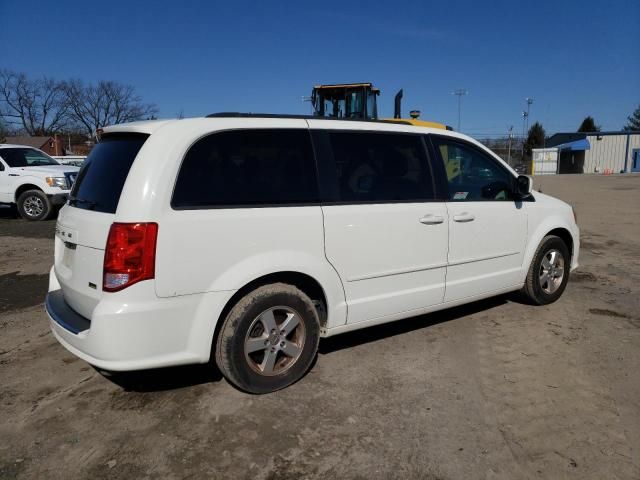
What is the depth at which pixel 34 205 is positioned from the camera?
1221 cm

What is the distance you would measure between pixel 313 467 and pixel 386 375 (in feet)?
3.87

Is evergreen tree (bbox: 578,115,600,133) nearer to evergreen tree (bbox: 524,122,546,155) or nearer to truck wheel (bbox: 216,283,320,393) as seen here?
evergreen tree (bbox: 524,122,546,155)

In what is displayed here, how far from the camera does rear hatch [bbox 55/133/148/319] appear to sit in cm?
292

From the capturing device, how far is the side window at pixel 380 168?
3.58 metres

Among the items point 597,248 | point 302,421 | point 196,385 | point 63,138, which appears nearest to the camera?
point 302,421

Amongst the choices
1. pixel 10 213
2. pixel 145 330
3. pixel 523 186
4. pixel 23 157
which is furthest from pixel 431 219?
pixel 10 213

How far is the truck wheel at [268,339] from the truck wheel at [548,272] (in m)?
2.67

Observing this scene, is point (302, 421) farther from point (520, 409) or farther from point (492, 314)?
point (492, 314)

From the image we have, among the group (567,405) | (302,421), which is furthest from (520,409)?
(302,421)

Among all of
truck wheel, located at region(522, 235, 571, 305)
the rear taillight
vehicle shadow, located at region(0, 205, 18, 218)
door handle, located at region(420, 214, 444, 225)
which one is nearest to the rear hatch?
the rear taillight

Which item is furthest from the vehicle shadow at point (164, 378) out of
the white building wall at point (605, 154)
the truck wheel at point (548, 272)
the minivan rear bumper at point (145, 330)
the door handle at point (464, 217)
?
the white building wall at point (605, 154)

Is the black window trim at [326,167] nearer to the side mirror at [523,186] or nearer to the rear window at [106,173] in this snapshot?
the rear window at [106,173]

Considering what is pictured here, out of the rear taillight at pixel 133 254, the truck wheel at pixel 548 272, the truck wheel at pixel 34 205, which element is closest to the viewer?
the rear taillight at pixel 133 254

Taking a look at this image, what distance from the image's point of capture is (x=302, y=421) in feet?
9.86
